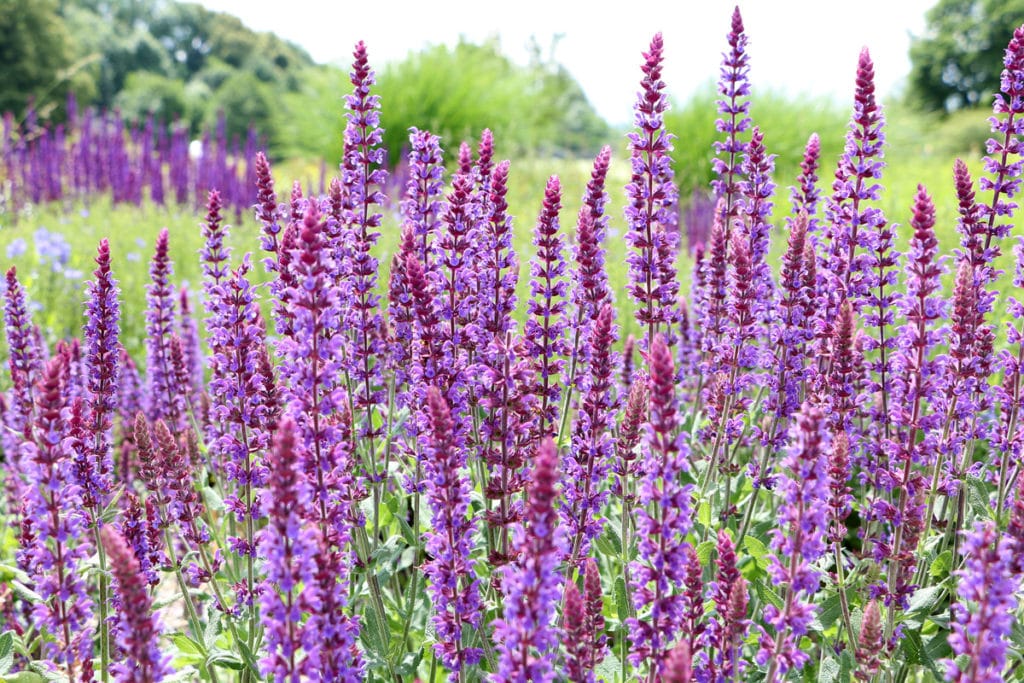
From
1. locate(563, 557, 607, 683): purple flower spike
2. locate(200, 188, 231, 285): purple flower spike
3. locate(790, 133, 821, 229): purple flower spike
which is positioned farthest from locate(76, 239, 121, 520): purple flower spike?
locate(790, 133, 821, 229): purple flower spike

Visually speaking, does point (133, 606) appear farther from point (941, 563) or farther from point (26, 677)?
point (941, 563)

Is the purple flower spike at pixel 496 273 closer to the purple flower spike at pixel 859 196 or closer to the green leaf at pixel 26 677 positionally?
the purple flower spike at pixel 859 196

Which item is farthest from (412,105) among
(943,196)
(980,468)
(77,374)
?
(980,468)

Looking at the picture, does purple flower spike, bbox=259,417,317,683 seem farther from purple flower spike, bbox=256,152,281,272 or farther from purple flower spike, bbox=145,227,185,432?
purple flower spike, bbox=145,227,185,432

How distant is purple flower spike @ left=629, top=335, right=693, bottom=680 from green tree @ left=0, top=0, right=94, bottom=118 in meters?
48.6

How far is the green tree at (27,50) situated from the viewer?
145 feet

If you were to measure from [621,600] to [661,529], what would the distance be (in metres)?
1.35

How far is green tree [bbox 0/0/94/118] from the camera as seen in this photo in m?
44.2

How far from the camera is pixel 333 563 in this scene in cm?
252

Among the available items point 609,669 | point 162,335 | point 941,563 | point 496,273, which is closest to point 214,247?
point 162,335

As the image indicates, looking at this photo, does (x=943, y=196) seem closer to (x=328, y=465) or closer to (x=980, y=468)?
(x=980, y=468)

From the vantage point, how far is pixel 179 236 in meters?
13.7

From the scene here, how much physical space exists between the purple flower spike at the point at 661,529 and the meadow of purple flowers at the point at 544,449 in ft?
0.04

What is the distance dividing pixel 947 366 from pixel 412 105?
2307 cm
